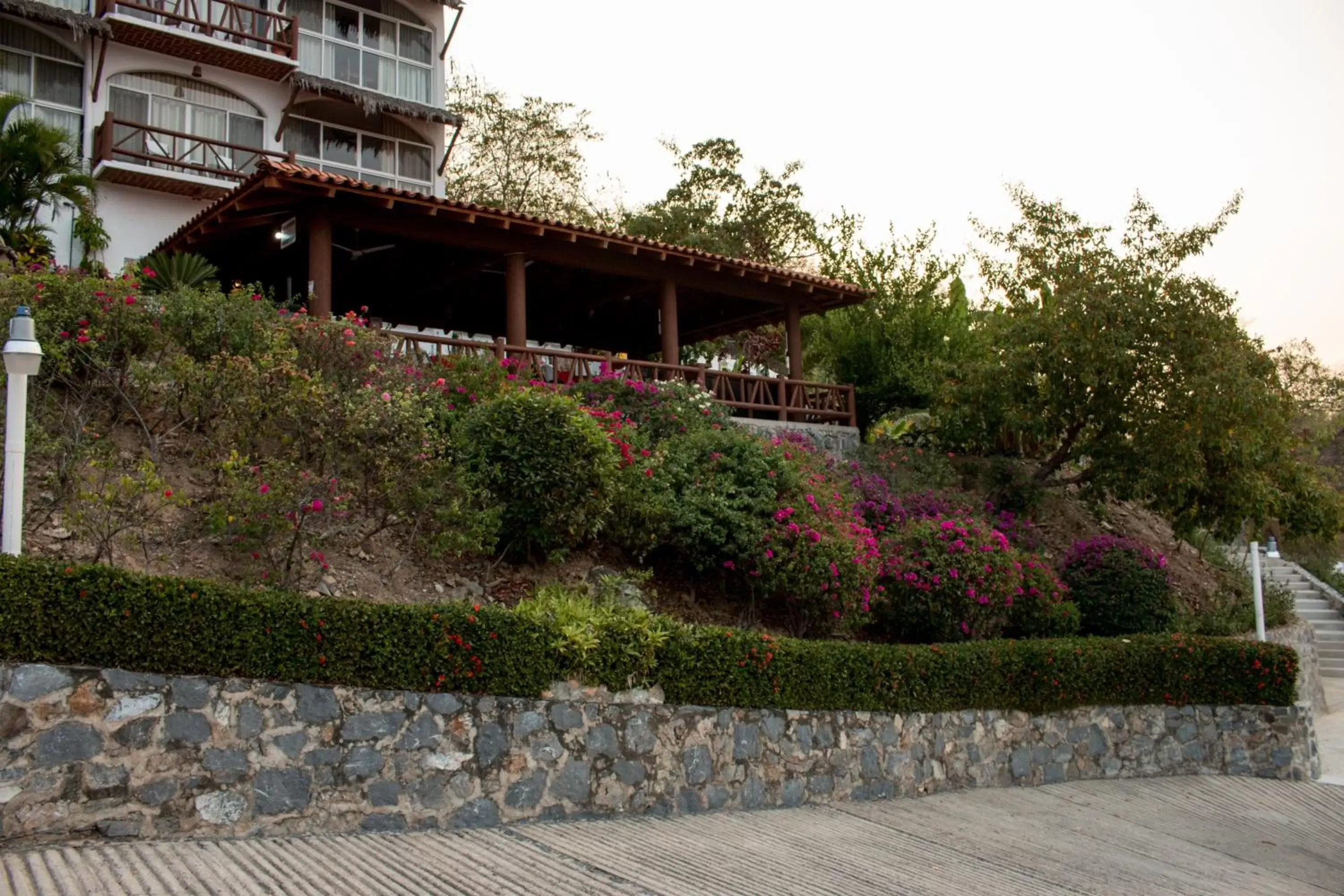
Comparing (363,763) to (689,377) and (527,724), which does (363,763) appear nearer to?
(527,724)

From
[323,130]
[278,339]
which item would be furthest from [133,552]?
[323,130]

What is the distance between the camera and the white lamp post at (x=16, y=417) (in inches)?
263

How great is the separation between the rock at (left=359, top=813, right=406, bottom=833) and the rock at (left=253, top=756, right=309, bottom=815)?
1.42 ft

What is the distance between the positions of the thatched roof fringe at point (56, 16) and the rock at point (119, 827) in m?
17.9

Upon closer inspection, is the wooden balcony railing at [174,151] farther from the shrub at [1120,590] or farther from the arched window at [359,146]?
the shrub at [1120,590]

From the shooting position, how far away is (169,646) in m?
6.83


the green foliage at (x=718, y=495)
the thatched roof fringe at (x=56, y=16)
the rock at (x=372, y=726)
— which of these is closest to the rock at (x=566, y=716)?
the rock at (x=372, y=726)

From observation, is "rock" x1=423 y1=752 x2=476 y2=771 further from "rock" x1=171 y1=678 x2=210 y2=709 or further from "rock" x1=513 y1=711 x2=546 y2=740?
"rock" x1=171 y1=678 x2=210 y2=709

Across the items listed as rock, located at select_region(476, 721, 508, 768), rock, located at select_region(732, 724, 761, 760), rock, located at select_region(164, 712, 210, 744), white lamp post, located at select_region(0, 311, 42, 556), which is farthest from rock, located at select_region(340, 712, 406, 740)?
rock, located at select_region(732, 724, 761, 760)

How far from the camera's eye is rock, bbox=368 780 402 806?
743 cm

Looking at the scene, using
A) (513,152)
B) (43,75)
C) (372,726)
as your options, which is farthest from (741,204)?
(372,726)

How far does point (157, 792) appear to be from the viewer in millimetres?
6676

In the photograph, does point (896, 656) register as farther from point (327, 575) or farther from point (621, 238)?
point (621, 238)

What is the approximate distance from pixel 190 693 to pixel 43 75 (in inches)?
718
